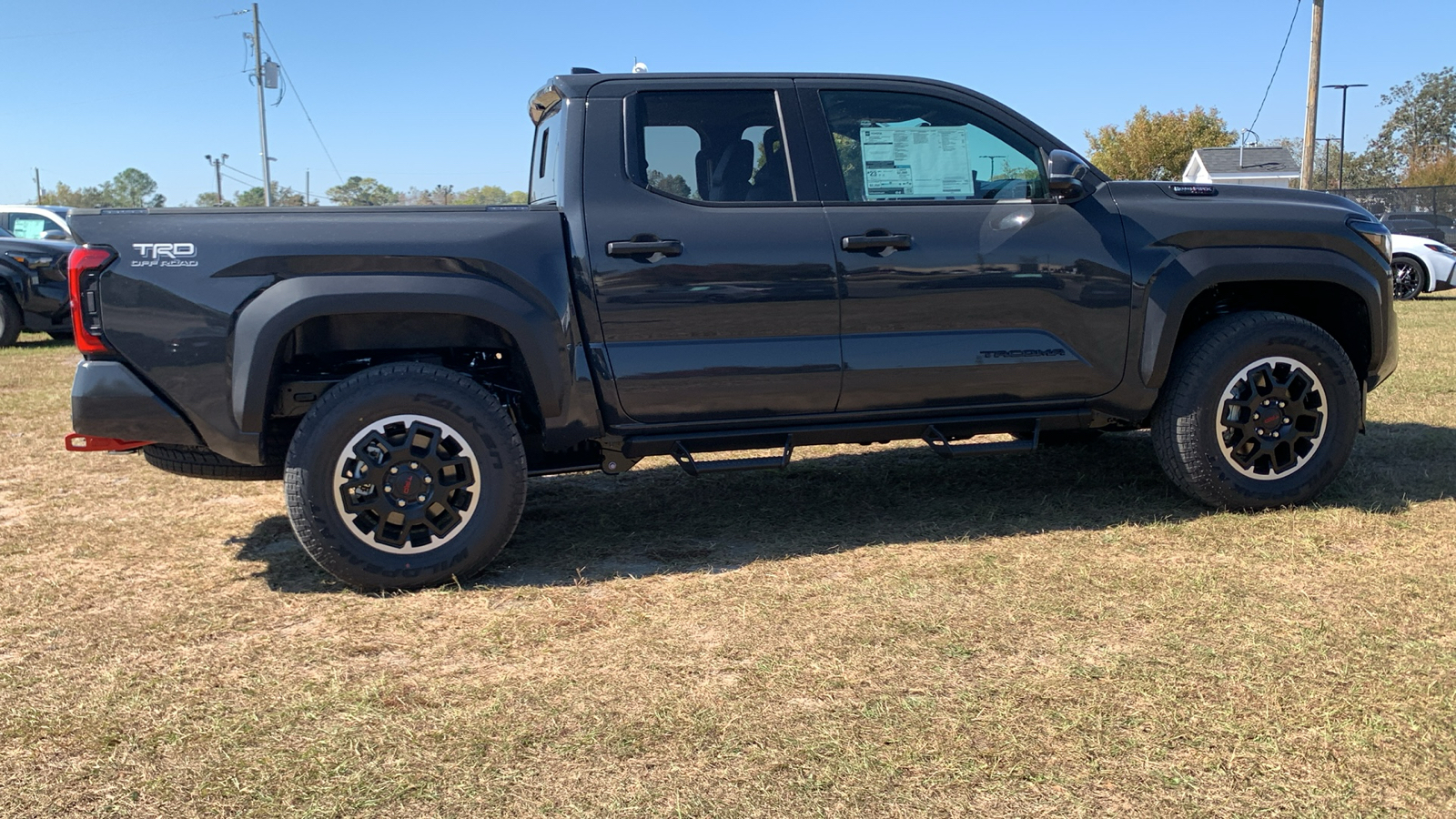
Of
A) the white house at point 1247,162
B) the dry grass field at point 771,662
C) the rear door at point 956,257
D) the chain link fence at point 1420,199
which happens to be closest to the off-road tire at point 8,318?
the dry grass field at point 771,662

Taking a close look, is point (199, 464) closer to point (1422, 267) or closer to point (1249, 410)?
point (1249, 410)

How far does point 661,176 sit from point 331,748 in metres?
2.43

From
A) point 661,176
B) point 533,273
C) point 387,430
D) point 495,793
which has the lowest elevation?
point 495,793

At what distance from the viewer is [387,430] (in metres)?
4.05

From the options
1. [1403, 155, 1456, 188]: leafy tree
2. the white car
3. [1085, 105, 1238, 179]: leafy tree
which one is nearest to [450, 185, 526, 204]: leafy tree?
the white car

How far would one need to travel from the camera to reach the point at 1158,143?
2175 inches

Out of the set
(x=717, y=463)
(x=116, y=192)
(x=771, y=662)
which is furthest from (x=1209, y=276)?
(x=116, y=192)

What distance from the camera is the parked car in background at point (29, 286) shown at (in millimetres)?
12555

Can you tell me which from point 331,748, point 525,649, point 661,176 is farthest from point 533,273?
point 331,748

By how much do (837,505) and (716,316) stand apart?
1.40 meters

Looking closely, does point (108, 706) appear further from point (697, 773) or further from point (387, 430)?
point (697, 773)

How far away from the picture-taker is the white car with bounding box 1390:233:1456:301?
1662 cm

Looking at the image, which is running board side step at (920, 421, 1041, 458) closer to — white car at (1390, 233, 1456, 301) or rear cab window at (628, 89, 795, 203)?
rear cab window at (628, 89, 795, 203)

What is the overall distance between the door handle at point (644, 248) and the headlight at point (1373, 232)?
114 inches
